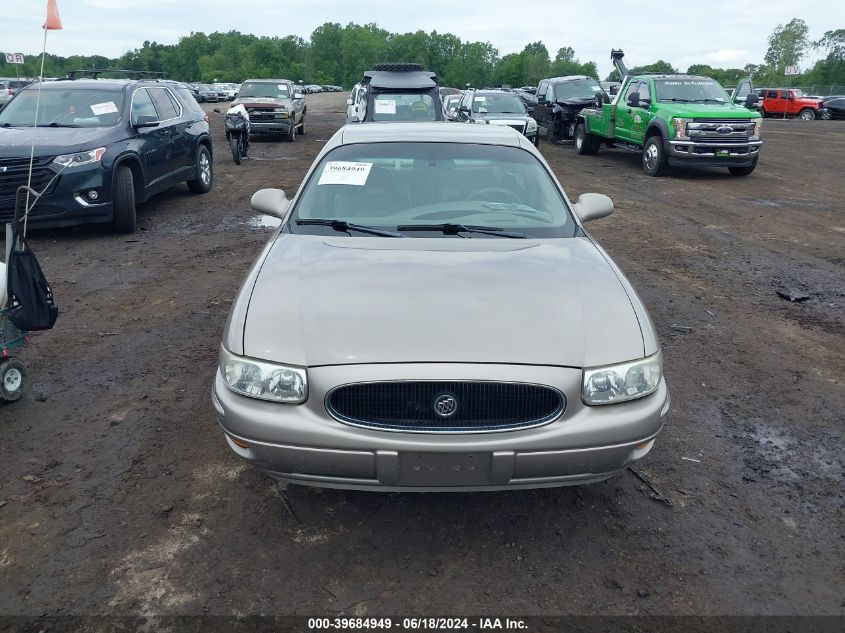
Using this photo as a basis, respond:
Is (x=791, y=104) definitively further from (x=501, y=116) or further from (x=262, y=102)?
(x=262, y=102)

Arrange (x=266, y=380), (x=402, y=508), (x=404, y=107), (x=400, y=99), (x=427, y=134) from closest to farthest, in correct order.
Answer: (x=266, y=380) → (x=402, y=508) → (x=427, y=134) → (x=404, y=107) → (x=400, y=99)

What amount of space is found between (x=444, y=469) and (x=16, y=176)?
7344 millimetres

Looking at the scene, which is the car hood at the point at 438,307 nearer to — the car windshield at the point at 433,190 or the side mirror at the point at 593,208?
the car windshield at the point at 433,190

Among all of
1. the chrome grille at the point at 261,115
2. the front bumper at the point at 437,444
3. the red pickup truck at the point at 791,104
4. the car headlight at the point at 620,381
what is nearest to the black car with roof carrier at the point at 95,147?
the front bumper at the point at 437,444

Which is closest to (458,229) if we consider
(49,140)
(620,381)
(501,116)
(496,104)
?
(620,381)

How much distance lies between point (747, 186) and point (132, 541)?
13047 millimetres

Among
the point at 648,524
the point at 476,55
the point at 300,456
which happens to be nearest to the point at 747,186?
the point at 648,524

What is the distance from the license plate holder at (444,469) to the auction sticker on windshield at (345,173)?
200cm

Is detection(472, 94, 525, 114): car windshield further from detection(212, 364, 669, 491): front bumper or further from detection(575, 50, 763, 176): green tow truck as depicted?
detection(212, 364, 669, 491): front bumper

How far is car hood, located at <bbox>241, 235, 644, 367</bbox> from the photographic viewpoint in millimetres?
2682

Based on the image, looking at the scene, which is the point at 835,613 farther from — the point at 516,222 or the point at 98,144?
the point at 98,144

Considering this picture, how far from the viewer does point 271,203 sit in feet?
14.1

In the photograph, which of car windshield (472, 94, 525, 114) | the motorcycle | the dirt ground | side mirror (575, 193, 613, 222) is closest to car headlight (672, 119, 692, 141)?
car windshield (472, 94, 525, 114)

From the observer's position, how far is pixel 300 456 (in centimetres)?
267
